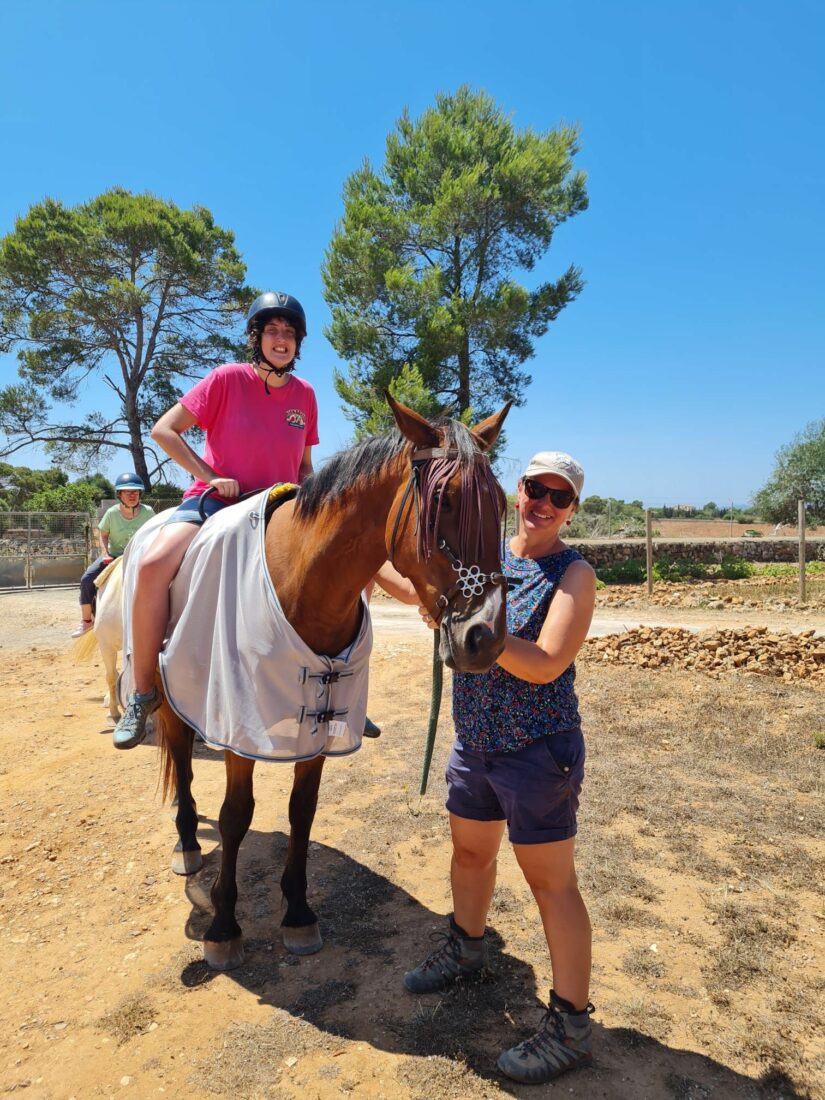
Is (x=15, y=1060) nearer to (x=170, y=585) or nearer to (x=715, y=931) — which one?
(x=170, y=585)

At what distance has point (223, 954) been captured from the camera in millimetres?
2613

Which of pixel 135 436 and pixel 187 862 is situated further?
pixel 135 436

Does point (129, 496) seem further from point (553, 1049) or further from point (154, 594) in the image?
point (553, 1049)

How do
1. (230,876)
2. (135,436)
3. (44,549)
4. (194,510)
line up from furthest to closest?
(135,436)
(44,549)
(194,510)
(230,876)

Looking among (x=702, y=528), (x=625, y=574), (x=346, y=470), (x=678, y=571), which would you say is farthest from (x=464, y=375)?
(x=702, y=528)

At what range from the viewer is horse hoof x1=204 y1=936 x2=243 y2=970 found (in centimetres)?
260

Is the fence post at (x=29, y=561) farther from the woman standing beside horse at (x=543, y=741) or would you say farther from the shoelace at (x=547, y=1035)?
the shoelace at (x=547, y=1035)

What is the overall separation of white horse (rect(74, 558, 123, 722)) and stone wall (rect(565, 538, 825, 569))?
13.9 meters

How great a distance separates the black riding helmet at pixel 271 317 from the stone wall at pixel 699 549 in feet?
50.9

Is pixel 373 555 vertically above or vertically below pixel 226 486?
below

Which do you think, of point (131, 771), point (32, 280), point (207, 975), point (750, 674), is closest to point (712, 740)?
point (750, 674)

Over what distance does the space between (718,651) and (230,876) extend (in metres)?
5.91

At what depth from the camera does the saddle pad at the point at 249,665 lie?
2381mm

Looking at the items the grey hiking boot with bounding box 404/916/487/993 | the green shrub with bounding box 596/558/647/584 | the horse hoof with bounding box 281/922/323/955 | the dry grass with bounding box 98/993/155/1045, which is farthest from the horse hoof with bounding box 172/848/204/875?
the green shrub with bounding box 596/558/647/584
